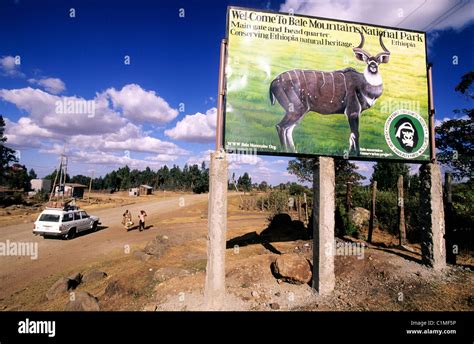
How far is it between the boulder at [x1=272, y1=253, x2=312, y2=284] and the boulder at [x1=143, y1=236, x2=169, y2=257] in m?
6.96

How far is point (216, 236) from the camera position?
6746 millimetres

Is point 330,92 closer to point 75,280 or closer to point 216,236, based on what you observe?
point 216,236

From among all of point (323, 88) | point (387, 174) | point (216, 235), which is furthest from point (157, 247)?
point (387, 174)

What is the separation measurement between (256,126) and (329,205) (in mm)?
2990

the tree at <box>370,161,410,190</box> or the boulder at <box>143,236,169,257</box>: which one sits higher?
the tree at <box>370,161,410,190</box>

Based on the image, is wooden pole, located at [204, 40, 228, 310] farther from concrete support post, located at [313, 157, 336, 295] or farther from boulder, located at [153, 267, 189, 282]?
boulder, located at [153, 267, 189, 282]

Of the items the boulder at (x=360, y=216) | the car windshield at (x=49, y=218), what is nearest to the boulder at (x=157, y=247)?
the car windshield at (x=49, y=218)

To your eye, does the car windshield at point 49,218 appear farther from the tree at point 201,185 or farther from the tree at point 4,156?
the tree at point 201,185

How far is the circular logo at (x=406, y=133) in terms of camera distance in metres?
8.10

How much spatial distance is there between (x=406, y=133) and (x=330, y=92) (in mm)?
2774

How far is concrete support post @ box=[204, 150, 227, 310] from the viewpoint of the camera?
6696mm

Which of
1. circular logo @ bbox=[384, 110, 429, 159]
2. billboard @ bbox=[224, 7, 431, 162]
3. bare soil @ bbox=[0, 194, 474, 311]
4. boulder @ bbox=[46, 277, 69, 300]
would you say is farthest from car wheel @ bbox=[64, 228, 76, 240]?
circular logo @ bbox=[384, 110, 429, 159]

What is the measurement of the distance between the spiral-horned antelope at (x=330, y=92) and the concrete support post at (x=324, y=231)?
1.13 meters
